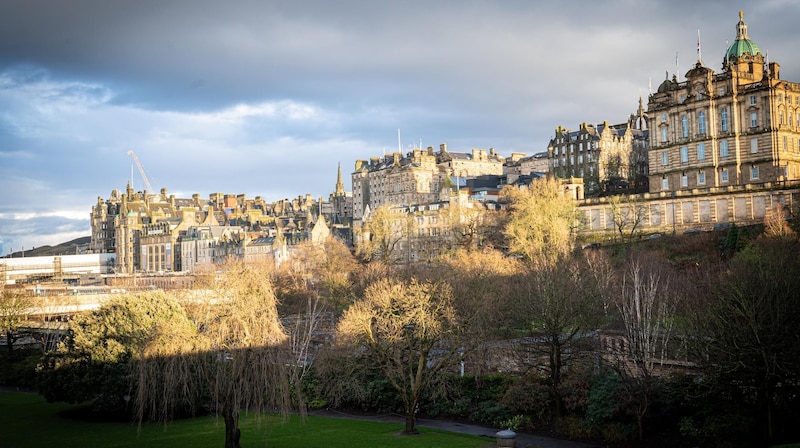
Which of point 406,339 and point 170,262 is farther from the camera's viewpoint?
point 170,262

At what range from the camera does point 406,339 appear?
43.0 m

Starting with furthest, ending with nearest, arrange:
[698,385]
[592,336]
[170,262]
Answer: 1. [170,262]
2. [592,336]
3. [698,385]

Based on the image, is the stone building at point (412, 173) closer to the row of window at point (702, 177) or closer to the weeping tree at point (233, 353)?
the row of window at point (702, 177)

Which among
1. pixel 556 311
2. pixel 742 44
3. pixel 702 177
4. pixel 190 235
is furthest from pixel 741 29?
pixel 190 235

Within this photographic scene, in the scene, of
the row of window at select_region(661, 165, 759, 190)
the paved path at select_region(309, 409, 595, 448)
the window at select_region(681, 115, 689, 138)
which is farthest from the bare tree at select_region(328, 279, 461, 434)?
the window at select_region(681, 115, 689, 138)

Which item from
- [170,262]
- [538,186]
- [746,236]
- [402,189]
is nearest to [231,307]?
[746,236]

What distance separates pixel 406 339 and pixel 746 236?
3957cm

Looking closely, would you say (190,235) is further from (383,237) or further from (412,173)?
(383,237)

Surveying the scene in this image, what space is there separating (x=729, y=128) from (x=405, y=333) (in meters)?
51.7

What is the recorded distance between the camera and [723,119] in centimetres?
8138

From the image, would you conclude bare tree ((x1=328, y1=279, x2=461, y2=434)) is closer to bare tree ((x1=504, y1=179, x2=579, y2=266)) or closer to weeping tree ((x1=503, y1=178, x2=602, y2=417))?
weeping tree ((x1=503, y1=178, x2=602, y2=417))

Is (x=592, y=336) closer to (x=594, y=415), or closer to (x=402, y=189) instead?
(x=594, y=415)

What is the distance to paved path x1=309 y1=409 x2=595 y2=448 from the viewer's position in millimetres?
38438

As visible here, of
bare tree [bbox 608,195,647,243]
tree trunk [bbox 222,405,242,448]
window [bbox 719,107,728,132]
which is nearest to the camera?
tree trunk [bbox 222,405,242,448]
